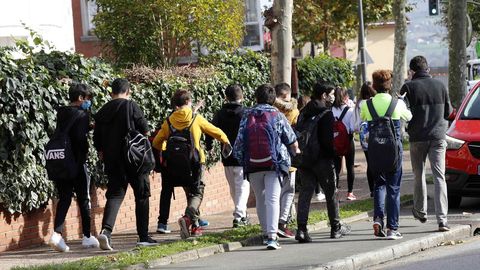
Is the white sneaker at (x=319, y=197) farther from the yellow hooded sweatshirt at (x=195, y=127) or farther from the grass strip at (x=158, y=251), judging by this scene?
the yellow hooded sweatshirt at (x=195, y=127)

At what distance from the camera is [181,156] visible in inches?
513

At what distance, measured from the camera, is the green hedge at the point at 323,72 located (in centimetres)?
2166

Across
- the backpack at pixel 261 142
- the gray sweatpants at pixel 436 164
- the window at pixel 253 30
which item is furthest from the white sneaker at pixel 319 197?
the window at pixel 253 30

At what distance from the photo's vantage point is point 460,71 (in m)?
22.1

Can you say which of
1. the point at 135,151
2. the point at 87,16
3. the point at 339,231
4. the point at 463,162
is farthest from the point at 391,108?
the point at 87,16

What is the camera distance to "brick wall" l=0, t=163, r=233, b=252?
1264 cm

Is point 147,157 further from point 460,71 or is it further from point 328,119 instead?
point 460,71

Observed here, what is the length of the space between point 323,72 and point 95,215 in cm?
932

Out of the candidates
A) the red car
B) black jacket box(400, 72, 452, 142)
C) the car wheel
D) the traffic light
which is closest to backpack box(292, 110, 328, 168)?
black jacket box(400, 72, 452, 142)

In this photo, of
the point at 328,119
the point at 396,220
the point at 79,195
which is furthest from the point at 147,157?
the point at 396,220

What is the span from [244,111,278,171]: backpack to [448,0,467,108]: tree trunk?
33.2 feet

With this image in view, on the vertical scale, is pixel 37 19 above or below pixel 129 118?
above

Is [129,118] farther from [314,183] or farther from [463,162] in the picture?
[463,162]

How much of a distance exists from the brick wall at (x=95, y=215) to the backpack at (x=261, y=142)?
2.70 meters
